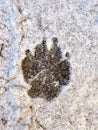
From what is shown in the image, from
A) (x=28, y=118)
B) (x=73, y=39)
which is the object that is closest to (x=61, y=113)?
(x=28, y=118)

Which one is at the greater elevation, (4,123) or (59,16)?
(59,16)

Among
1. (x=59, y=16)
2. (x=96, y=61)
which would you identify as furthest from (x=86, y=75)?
(x=59, y=16)

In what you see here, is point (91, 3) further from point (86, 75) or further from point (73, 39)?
point (86, 75)

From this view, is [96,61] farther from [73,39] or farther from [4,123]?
[4,123]

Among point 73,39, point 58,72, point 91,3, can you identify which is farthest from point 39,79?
point 91,3

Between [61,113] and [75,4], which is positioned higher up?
[75,4]

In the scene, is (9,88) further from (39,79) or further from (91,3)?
(91,3)

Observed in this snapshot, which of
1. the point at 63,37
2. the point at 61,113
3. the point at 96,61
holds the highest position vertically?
the point at 63,37
